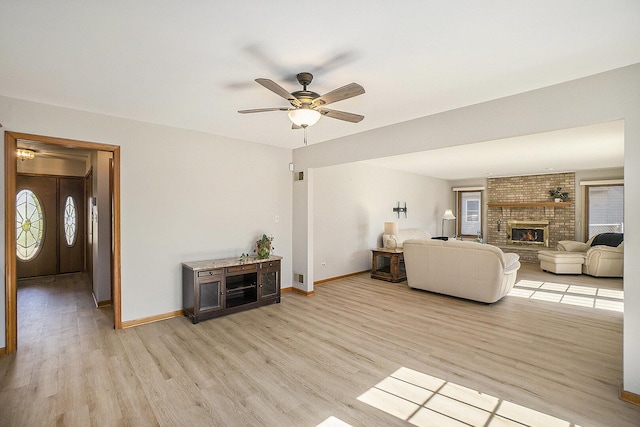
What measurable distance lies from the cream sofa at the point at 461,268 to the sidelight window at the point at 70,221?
7.04m

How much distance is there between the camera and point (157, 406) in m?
2.19

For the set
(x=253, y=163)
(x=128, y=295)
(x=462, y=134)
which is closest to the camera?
(x=462, y=134)

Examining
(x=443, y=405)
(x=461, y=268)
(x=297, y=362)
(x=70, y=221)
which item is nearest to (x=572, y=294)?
(x=461, y=268)

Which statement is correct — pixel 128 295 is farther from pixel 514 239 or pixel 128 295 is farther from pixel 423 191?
pixel 514 239

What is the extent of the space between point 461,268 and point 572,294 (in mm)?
2224

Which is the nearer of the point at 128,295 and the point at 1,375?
the point at 1,375

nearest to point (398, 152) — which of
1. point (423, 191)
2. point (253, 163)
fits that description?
point (253, 163)

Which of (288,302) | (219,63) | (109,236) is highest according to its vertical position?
(219,63)

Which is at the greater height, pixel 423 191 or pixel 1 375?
pixel 423 191

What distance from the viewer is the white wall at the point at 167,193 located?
11.0ft

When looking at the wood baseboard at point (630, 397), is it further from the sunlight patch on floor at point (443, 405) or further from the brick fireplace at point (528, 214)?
the brick fireplace at point (528, 214)

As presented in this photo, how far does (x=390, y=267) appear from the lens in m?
6.16

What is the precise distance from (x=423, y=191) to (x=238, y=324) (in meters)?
6.94

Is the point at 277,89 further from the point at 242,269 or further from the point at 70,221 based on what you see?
the point at 70,221
